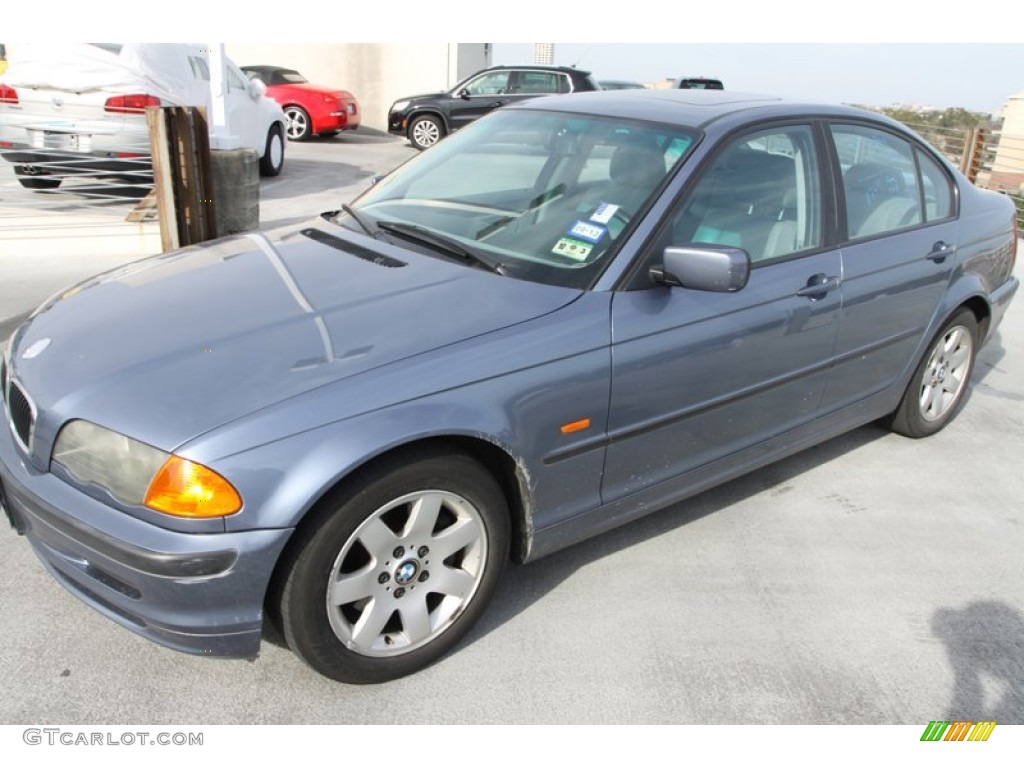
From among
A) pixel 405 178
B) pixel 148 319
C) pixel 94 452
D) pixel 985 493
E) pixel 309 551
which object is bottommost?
pixel 985 493

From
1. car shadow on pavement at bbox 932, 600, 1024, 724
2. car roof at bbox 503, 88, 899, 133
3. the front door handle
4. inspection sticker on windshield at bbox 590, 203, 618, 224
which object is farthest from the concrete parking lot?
car roof at bbox 503, 88, 899, 133

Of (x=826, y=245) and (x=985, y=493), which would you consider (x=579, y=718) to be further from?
(x=985, y=493)

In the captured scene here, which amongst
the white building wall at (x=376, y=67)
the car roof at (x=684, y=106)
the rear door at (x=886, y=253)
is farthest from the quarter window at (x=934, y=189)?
the white building wall at (x=376, y=67)

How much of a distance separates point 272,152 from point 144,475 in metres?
10.0

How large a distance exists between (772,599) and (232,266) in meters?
2.33

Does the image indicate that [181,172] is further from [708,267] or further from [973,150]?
[973,150]

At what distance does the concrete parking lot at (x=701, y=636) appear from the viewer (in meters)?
2.56

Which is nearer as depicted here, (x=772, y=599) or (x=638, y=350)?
(x=638, y=350)

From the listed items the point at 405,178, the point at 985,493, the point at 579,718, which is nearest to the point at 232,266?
the point at 405,178

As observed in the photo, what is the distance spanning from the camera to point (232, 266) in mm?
3143

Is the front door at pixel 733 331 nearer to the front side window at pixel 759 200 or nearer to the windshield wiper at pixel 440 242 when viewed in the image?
the front side window at pixel 759 200

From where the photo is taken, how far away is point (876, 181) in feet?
12.7

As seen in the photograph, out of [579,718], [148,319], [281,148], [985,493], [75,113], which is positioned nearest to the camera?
[579,718]

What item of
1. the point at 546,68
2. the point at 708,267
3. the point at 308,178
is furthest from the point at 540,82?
the point at 708,267
